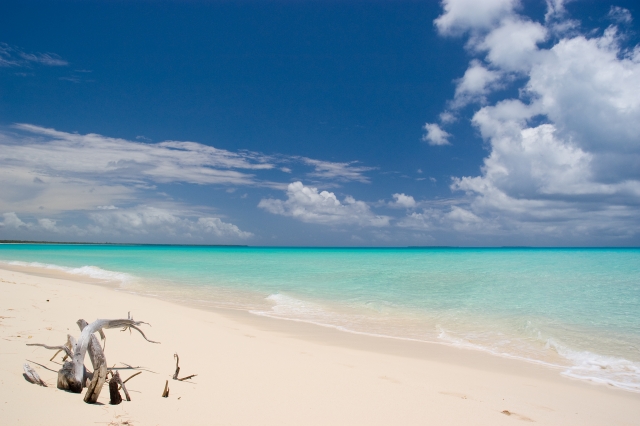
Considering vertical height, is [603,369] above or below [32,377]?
Answer: below

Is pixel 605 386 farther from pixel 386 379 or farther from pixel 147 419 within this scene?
pixel 147 419

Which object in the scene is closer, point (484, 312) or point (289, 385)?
point (289, 385)

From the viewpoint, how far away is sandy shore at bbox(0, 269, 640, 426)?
3964 mm

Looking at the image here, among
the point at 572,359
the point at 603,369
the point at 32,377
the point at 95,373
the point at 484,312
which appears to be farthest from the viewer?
the point at 484,312

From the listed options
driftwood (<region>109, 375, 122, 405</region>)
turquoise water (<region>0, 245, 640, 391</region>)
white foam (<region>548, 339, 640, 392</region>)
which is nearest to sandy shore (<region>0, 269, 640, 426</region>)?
driftwood (<region>109, 375, 122, 405</region>)

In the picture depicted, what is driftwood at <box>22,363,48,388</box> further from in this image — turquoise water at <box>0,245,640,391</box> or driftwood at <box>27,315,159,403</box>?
turquoise water at <box>0,245,640,391</box>

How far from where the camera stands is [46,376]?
444cm

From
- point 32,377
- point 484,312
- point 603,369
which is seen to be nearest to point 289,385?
point 32,377

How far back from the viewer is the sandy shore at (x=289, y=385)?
3.96 m

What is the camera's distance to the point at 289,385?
17.3ft

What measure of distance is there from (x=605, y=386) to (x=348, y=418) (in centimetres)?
544

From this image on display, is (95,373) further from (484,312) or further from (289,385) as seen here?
(484,312)

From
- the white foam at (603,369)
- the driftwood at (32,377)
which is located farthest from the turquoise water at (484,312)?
the driftwood at (32,377)

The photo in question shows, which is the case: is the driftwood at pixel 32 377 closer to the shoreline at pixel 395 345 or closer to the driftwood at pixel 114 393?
the driftwood at pixel 114 393
